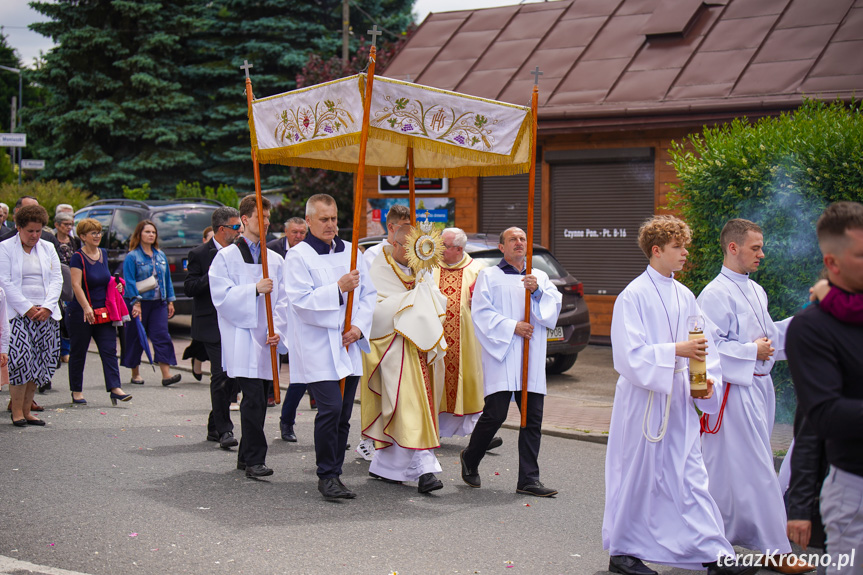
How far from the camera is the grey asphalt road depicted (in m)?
5.18

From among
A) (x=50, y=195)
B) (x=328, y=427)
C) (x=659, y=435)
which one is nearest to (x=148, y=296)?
(x=328, y=427)

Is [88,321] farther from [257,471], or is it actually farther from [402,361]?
[402,361]

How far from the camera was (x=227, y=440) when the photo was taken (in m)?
8.09

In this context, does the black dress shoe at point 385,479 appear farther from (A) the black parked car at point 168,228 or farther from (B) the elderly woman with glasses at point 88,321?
(A) the black parked car at point 168,228

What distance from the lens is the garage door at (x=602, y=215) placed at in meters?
15.1

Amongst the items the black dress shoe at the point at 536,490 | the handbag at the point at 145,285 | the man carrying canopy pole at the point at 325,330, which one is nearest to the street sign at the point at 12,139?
the handbag at the point at 145,285

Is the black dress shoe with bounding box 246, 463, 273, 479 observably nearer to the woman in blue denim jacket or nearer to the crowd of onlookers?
the crowd of onlookers

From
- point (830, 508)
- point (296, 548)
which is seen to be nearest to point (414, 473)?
point (296, 548)

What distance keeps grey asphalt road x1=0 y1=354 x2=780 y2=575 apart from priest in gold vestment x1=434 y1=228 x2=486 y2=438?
1.45 feet

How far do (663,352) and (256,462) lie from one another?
3390 mm

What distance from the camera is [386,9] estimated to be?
35.6 m

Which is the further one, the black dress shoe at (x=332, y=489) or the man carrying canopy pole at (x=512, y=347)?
the man carrying canopy pole at (x=512, y=347)

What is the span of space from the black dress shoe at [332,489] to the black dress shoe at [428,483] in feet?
1.84

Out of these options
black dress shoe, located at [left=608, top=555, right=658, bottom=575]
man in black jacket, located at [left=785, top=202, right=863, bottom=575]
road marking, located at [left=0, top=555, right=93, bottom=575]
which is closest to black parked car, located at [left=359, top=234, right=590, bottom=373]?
black dress shoe, located at [left=608, top=555, right=658, bottom=575]
